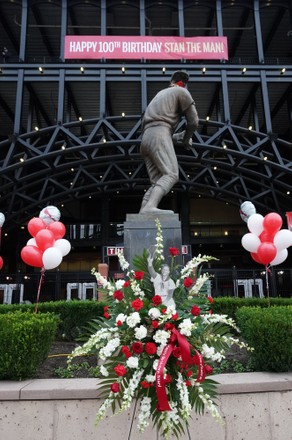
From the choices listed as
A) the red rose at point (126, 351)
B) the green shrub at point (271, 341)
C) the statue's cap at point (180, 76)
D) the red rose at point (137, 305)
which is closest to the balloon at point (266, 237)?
the statue's cap at point (180, 76)

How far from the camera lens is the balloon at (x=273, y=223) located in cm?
802

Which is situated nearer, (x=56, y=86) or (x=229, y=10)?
(x=56, y=86)

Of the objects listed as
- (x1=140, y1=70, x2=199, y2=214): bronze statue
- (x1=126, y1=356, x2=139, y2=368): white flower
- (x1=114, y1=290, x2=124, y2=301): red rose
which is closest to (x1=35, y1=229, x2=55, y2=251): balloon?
(x1=140, y1=70, x2=199, y2=214): bronze statue

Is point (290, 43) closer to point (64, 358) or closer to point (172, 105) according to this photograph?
point (172, 105)

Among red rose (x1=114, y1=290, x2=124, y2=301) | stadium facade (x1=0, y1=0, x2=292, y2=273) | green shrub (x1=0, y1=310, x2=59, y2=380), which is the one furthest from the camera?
stadium facade (x1=0, y1=0, x2=292, y2=273)

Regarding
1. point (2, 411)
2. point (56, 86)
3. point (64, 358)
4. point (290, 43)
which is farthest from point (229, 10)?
point (2, 411)

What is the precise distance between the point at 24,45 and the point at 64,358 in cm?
1795

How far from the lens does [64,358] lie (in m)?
5.82

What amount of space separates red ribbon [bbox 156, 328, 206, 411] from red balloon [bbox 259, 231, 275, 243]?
583 centimetres

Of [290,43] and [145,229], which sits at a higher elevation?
[290,43]

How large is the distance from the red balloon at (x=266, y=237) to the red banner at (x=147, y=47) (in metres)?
13.2

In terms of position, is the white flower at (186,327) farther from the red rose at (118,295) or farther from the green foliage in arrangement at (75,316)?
the green foliage in arrangement at (75,316)

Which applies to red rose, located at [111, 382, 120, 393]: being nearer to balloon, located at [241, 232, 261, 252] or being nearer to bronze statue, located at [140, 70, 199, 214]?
bronze statue, located at [140, 70, 199, 214]

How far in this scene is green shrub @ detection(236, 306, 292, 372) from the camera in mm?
4320
